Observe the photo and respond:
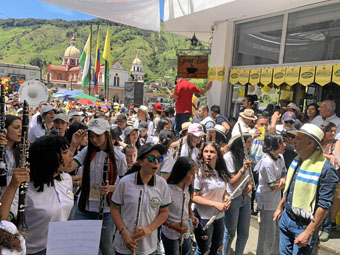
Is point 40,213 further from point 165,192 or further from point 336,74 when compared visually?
point 336,74

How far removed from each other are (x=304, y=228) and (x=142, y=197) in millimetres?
1703

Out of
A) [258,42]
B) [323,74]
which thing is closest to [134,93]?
[258,42]

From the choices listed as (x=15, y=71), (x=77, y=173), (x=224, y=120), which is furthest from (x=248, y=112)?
(x=15, y=71)

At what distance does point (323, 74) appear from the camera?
21.9 ft

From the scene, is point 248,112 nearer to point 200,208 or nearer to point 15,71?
point 200,208

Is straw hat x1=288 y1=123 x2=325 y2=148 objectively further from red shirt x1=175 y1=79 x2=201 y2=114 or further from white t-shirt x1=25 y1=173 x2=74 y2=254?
red shirt x1=175 y1=79 x2=201 y2=114

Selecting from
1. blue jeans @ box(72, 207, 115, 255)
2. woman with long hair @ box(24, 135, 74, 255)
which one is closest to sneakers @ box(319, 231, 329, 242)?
blue jeans @ box(72, 207, 115, 255)

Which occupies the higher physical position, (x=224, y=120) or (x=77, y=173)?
(x=224, y=120)

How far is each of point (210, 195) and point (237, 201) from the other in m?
0.59

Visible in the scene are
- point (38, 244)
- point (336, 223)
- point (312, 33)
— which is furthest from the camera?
point (312, 33)

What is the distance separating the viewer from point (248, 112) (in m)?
5.93

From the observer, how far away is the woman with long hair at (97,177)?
124 inches

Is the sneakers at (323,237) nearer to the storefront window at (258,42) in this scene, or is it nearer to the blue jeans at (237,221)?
the blue jeans at (237,221)

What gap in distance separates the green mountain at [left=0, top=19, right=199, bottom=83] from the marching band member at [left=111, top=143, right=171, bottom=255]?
141 m
